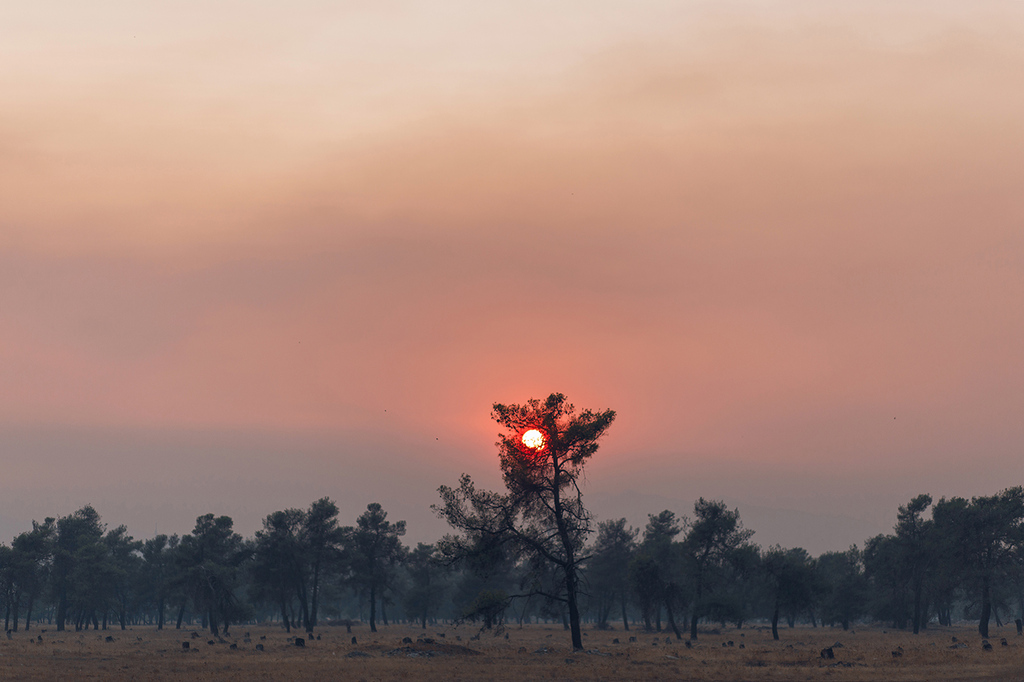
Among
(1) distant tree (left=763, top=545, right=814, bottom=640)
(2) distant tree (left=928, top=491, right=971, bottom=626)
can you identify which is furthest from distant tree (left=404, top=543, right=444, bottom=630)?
(2) distant tree (left=928, top=491, right=971, bottom=626)

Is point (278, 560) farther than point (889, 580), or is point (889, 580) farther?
point (889, 580)

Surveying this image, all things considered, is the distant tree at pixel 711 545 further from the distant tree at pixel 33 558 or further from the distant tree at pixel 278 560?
the distant tree at pixel 33 558

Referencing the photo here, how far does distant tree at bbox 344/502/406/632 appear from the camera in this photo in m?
128

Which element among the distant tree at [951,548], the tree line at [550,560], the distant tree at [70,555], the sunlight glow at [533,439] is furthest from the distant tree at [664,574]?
the distant tree at [70,555]

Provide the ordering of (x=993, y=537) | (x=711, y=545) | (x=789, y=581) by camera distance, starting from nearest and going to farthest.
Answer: (x=993, y=537) → (x=789, y=581) → (x=711, y=545)

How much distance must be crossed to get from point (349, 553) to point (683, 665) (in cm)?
8584

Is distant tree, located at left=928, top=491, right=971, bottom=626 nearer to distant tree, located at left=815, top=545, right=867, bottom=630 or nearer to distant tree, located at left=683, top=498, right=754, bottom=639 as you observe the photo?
distant tree, located at left=683, top=498, right=754, bottom=639

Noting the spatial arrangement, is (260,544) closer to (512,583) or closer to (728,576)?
(512,583)

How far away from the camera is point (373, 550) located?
425 feet

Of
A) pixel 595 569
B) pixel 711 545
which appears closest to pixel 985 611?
pixel 711 545

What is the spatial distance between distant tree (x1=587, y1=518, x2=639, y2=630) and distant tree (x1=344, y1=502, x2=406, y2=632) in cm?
3693

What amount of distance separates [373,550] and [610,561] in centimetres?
4474

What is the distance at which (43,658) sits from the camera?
58344 millimetres

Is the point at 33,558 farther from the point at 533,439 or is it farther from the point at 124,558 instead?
the point at 533,439
